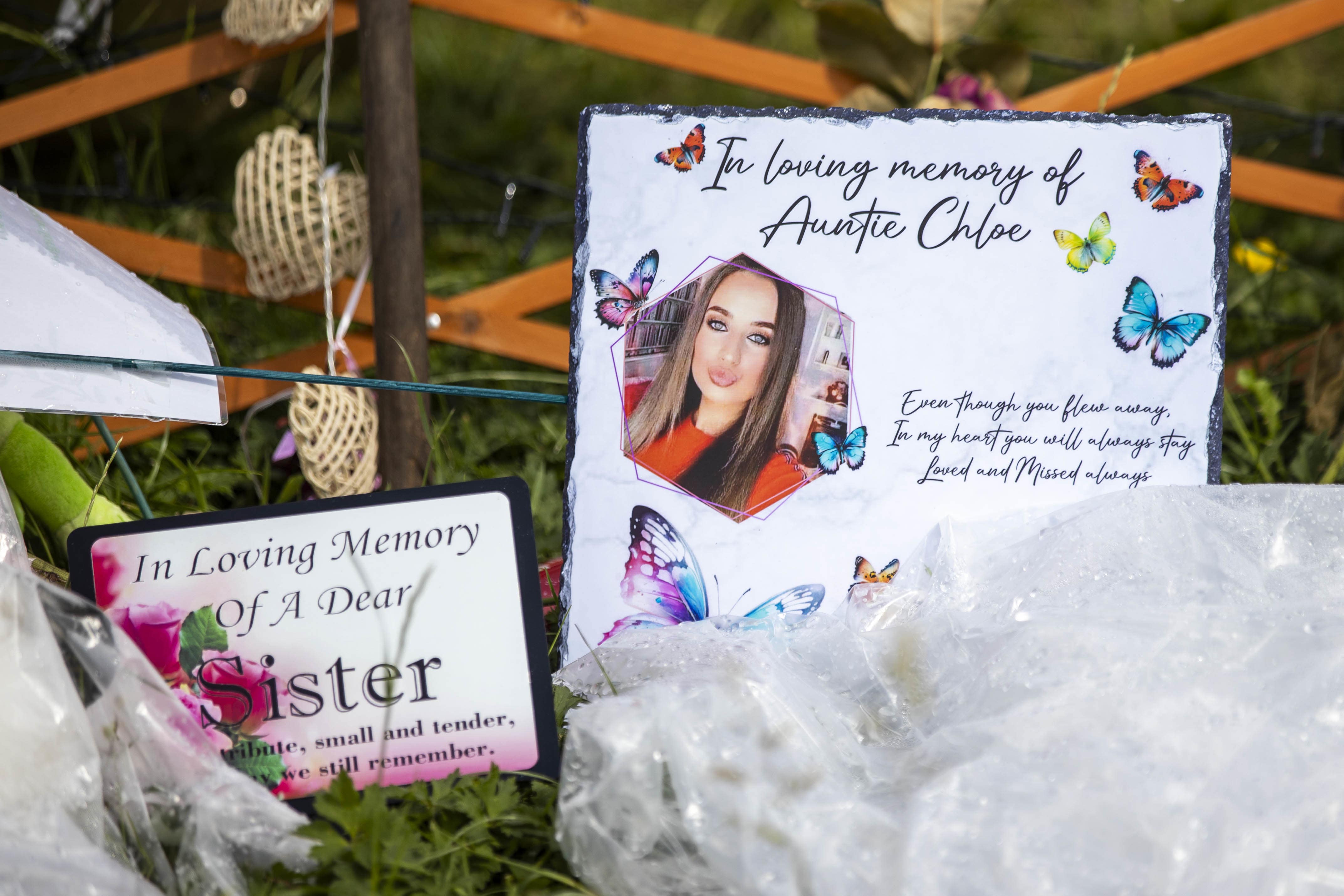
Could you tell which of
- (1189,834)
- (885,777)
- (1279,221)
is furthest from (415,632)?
(1279,221)

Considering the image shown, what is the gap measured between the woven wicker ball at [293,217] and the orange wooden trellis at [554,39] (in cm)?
7

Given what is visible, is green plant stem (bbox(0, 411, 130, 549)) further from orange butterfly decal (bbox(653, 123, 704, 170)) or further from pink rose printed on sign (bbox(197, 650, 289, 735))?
orange butterfly decal (bbox(653, 123, 704, 170))

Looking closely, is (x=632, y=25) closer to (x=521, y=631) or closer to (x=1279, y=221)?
(x=521, y=631)

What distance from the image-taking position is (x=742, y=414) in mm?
863

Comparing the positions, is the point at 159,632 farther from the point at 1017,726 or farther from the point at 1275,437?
the point at 1275,437

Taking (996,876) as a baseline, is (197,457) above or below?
above

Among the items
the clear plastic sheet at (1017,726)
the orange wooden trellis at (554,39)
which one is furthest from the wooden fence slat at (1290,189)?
the clear plastic sheet at (1017,726)

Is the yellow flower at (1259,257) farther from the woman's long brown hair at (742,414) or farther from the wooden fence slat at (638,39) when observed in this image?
the woman's long brown hair at (742,414)

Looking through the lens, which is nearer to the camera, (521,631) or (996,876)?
(996,876)

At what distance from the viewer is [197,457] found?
1458mm

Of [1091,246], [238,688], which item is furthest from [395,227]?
[1091,246]

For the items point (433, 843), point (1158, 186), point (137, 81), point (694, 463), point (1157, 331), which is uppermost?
point (137, 81)

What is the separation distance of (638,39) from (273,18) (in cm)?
45

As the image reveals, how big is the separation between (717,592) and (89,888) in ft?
1.57
